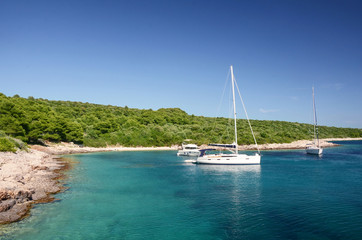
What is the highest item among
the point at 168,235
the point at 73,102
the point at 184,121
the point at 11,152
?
the point at 73,102

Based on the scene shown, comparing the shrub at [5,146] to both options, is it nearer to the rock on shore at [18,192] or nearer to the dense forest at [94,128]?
the dense forest at [94,128]

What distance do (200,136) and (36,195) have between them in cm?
7338

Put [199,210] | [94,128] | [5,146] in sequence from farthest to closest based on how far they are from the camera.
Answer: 1. [94,128]
2. [5,146]
3. [199,210]

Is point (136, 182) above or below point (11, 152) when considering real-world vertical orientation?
below

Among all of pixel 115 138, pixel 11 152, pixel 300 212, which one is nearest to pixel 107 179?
pixel 11 152

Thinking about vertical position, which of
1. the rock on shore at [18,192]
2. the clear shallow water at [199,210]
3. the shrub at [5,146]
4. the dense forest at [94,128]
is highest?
the dense forest at [94,128]

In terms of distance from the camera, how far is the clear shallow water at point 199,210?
13.3 m

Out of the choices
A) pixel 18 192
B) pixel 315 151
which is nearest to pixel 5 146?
pixel 18 192

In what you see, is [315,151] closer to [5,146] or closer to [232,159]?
[232,159]

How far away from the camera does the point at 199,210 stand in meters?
17.2

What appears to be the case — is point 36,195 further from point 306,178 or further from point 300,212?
point 306,178

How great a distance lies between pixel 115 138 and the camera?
77188mm

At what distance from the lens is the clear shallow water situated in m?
13.3

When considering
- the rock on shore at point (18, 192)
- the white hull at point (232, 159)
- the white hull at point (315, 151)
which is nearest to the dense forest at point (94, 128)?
the white hull at point (315, 151)
